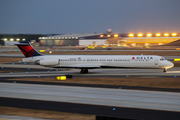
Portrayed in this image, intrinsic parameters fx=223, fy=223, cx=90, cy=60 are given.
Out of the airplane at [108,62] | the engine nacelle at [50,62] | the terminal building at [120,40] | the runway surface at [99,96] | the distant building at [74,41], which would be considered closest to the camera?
the runway surface at [99,96]

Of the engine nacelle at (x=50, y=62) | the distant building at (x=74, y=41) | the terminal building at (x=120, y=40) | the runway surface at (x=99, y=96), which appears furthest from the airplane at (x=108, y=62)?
the distant building at (x=74, y=41)

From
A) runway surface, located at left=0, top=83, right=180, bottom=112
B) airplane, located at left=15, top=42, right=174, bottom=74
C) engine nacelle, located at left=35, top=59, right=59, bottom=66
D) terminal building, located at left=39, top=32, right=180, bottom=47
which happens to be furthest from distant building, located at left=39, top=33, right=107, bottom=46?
runway surface, located at left=0, top=83, right=180, bottom=112

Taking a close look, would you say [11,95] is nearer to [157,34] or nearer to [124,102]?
[124,102]

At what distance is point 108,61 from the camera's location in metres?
35.2

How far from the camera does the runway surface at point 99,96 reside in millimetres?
18109

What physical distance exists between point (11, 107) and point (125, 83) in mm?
13972

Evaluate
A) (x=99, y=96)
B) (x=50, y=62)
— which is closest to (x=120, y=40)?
(x=50, y=62)

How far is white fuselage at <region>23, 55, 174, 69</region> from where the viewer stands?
34969 mm

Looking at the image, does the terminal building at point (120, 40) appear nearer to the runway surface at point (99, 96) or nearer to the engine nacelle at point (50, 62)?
the engine nacelle at point (50, 62)

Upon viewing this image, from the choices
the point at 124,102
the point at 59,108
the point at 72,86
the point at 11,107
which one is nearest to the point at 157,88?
the point at 124,102

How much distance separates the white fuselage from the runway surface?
1076 cm

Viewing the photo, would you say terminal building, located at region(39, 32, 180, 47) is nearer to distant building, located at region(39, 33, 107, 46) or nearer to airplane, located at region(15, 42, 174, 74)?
distant building, located at region(39, 33, 107, 46)

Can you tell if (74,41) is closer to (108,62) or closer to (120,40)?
(120,40)

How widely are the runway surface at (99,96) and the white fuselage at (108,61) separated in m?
10.8
